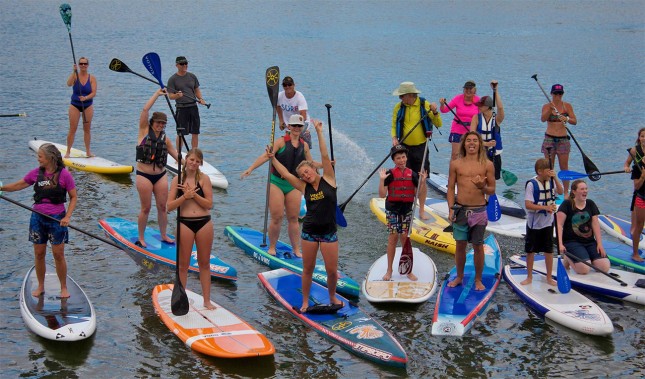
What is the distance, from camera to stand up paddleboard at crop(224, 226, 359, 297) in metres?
10.3

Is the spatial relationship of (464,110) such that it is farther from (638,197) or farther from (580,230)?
(580,230)

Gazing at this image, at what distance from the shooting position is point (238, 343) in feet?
28.0

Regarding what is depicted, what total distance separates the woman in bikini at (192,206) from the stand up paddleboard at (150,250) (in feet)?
4.23

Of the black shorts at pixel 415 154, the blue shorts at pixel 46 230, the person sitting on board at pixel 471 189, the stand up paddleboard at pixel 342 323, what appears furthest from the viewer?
the black shorts at pixel 415 154

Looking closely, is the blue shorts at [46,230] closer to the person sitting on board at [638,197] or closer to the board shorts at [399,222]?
the board shorts at [399,222]

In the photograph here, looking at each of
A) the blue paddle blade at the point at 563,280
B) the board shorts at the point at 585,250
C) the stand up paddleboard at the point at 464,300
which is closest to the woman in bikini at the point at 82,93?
the stand up paddleboard at the point at 464,300

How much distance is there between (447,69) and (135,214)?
898 inches

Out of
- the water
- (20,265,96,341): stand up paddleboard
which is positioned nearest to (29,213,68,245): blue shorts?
(20,265,96,341): stand up paddleboard

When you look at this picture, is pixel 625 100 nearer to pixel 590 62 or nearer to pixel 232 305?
pixel 590 62

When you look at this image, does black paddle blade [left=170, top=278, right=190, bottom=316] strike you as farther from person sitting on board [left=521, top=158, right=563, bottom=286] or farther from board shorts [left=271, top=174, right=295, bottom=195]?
person sitting on board [left=521, top=158, right=563, bottom=286]

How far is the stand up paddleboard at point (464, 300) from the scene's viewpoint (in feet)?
30.4

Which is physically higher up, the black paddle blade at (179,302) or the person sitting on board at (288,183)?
the person sitting on board at (288,183)

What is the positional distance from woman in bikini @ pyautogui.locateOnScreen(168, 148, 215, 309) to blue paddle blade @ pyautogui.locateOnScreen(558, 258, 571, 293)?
428cm

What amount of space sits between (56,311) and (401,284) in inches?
166
